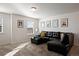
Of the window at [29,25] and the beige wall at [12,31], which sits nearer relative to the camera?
the beige wall at [12,31]

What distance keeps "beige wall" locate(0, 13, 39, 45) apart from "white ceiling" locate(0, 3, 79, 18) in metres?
0.10

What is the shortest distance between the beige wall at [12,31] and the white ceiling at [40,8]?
0.32ft

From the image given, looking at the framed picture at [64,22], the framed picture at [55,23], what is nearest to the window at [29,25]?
the framed picture at [55,23]

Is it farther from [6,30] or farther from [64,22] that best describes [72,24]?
[6,30]

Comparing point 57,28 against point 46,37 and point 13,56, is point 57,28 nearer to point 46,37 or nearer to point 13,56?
point 46,37

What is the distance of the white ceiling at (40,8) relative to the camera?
1.92 metres

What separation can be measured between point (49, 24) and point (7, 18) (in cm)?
86

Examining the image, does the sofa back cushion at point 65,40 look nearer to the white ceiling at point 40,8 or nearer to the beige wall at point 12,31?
the white ceiling at point 40,8

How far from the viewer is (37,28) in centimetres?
211

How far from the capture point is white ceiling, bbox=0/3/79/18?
1924 millimetres

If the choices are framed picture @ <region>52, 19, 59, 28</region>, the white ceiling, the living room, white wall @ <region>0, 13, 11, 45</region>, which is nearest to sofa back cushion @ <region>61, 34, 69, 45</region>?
the living room

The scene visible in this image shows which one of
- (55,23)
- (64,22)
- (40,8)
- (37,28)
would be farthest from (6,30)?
(64,22)

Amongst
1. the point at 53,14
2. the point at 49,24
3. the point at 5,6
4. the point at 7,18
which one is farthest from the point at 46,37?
the point at 5,6

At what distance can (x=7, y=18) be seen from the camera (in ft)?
6.51
